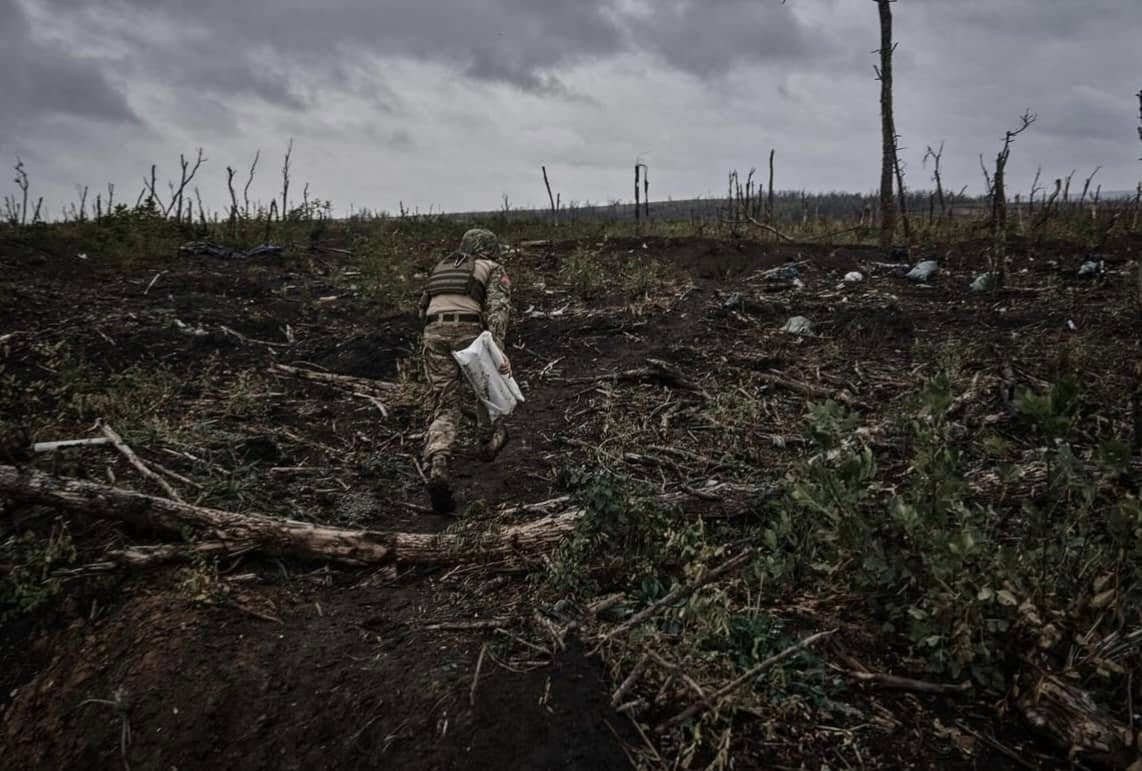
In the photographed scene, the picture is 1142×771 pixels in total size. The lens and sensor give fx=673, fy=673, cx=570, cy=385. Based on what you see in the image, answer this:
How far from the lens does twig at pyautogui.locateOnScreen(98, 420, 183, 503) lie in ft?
12.1

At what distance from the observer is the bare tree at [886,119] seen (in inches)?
527

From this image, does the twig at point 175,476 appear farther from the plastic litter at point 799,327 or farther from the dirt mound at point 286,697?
the plastic litter at point 799,327

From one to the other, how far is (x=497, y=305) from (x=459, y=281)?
335mm

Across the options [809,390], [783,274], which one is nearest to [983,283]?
[783,274]

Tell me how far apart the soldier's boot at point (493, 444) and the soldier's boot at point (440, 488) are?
2.03ft

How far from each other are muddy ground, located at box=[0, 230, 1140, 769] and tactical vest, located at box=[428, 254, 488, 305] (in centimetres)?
124

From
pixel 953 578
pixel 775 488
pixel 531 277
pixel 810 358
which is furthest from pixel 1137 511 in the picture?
pixel 531 277

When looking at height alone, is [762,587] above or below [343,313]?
below

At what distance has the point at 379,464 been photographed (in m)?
4.93

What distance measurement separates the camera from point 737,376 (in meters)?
6.09

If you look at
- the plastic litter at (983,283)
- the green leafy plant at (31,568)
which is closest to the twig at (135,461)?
the green leafy plant at (31,568)

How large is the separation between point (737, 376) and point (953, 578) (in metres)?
3.90

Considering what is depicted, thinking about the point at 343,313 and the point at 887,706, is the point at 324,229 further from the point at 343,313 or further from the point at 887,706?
the point at 887,706

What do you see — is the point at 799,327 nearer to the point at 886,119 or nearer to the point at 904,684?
the point at 904,684
